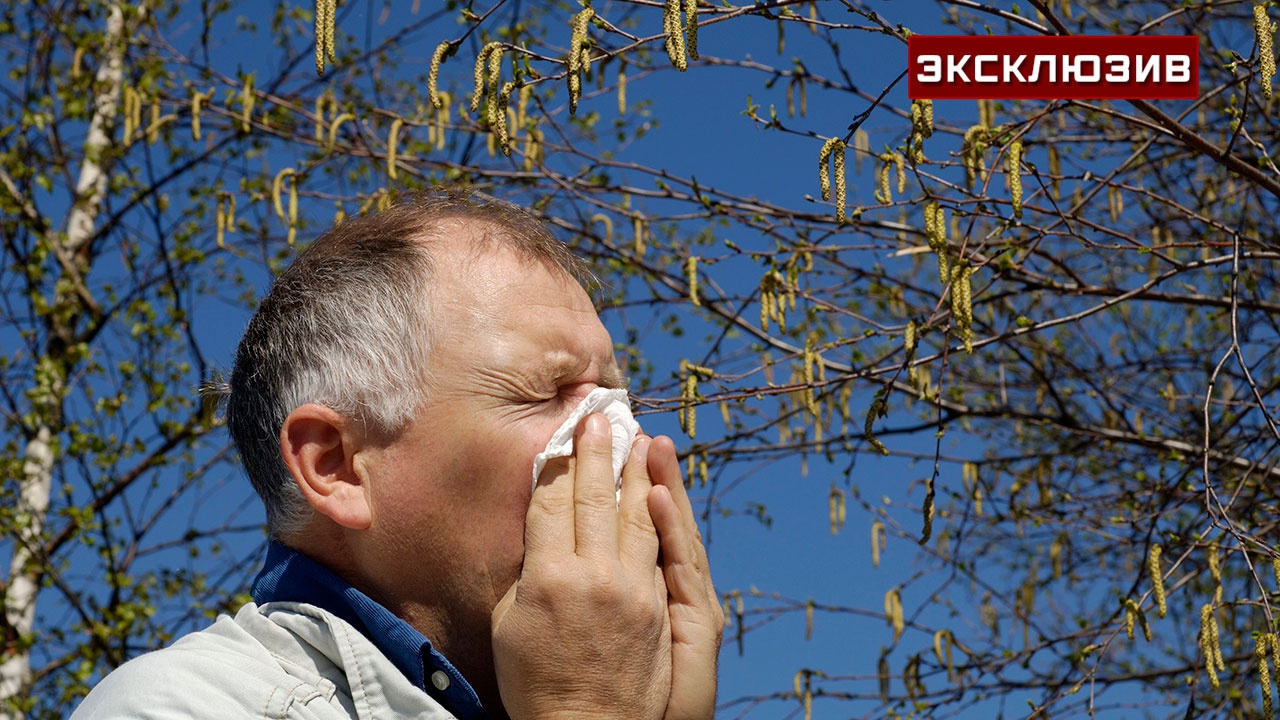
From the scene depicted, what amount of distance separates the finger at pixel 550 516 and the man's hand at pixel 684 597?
150 mm

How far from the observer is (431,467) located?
6.99 ft

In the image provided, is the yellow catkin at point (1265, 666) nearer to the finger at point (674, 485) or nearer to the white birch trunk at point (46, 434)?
the finger at point (674, 485)

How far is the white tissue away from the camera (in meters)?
2.11

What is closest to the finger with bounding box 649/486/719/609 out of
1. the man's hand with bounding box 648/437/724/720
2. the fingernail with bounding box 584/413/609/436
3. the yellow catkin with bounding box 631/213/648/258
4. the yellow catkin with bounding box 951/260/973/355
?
the man's hand with bounding box 648/437/724/720

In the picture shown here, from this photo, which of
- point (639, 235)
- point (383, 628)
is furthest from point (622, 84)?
point (383, 628)

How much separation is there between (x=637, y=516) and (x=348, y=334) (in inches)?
24.2

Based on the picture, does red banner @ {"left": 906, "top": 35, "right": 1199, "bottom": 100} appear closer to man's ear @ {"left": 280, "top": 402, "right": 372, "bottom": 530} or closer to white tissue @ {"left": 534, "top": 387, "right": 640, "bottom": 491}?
white tissue @ {"left": 534, "top": 387, "right": 640, "bottom": 491}

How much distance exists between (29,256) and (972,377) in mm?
5823

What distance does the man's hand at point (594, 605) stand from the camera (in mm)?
1873

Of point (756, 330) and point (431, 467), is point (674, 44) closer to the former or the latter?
point (431, 467)

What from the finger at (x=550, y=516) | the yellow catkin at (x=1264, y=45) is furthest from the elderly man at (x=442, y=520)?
the yellow catkin at (x=1264, y=45)

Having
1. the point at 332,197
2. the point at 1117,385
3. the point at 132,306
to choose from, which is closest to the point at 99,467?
the point at 132,306

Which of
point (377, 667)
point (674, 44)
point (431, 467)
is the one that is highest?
point (674, 44)

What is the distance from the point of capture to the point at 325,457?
7.20 feet
